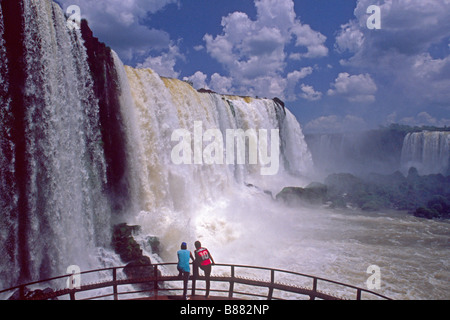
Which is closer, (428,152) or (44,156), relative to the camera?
(44,156)

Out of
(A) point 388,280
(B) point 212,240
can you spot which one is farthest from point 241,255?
(A) point 388,280

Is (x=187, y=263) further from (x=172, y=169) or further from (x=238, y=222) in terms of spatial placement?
(x=238, y=222)

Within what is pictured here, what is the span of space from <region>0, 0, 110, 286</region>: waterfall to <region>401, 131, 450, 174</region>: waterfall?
3983cm

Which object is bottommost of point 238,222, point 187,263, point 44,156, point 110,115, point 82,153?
point 238,222

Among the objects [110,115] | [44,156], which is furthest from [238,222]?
[44,156]

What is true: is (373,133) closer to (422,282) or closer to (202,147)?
(202,147)

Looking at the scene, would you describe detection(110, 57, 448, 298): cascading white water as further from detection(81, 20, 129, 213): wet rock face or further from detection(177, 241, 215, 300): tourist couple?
detection(177, 241, 215, 300): tourist couple

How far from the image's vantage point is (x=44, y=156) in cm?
906

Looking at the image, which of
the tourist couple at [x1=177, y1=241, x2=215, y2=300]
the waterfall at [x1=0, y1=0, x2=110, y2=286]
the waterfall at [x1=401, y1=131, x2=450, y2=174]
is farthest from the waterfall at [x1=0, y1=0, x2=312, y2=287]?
the waterfall at [x1=401, y1=131, x2=450, y2=174]

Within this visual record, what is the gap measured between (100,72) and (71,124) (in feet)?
10.3

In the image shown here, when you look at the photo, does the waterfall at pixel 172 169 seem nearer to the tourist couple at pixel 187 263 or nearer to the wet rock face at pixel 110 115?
the wet rock face at pixel 110 115

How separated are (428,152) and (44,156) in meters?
42.0

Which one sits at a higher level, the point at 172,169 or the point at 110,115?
the point at 110,115

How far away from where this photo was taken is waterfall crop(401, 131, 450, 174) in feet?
122
